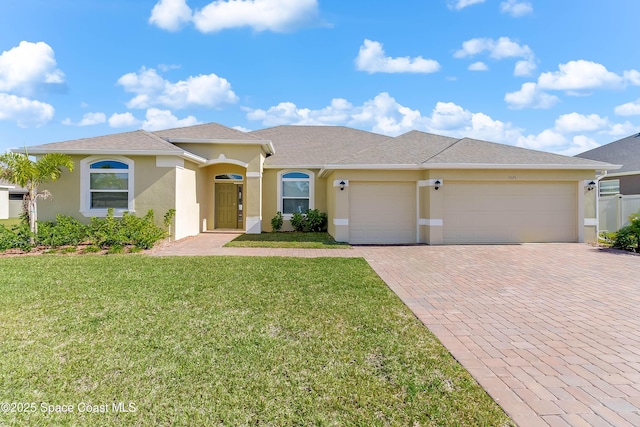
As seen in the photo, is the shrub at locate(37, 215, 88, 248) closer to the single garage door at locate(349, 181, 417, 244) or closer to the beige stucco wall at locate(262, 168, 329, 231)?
the beige stucco wall at locate(262, 168, 329, 231)

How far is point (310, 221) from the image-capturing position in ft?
53.7

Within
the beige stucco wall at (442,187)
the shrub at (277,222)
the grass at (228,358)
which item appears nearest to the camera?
the grass at (228,358)

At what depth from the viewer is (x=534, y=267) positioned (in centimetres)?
855

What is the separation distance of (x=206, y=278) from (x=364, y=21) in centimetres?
1125

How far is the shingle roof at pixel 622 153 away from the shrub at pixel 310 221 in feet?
54.3

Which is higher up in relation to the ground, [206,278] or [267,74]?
[267,74]

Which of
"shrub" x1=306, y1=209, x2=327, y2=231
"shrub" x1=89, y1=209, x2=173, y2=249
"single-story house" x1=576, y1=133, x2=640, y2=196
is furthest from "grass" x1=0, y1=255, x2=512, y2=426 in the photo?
"single-story house" x1=576, y1=133, x2=640, y2=196

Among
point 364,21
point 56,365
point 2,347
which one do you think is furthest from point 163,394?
point 364,21

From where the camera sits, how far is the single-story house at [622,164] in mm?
18031

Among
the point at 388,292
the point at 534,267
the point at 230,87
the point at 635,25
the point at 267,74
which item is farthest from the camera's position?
the point at 230,87

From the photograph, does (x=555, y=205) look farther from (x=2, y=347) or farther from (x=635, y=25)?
(x=2, y=347)

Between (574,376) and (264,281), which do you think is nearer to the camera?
(574,376)

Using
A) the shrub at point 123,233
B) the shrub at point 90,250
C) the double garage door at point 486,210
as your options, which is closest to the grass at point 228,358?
the shrub at point 90,250

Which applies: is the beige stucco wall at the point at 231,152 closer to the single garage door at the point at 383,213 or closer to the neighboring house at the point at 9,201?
the single garage door at the point at 383,213
